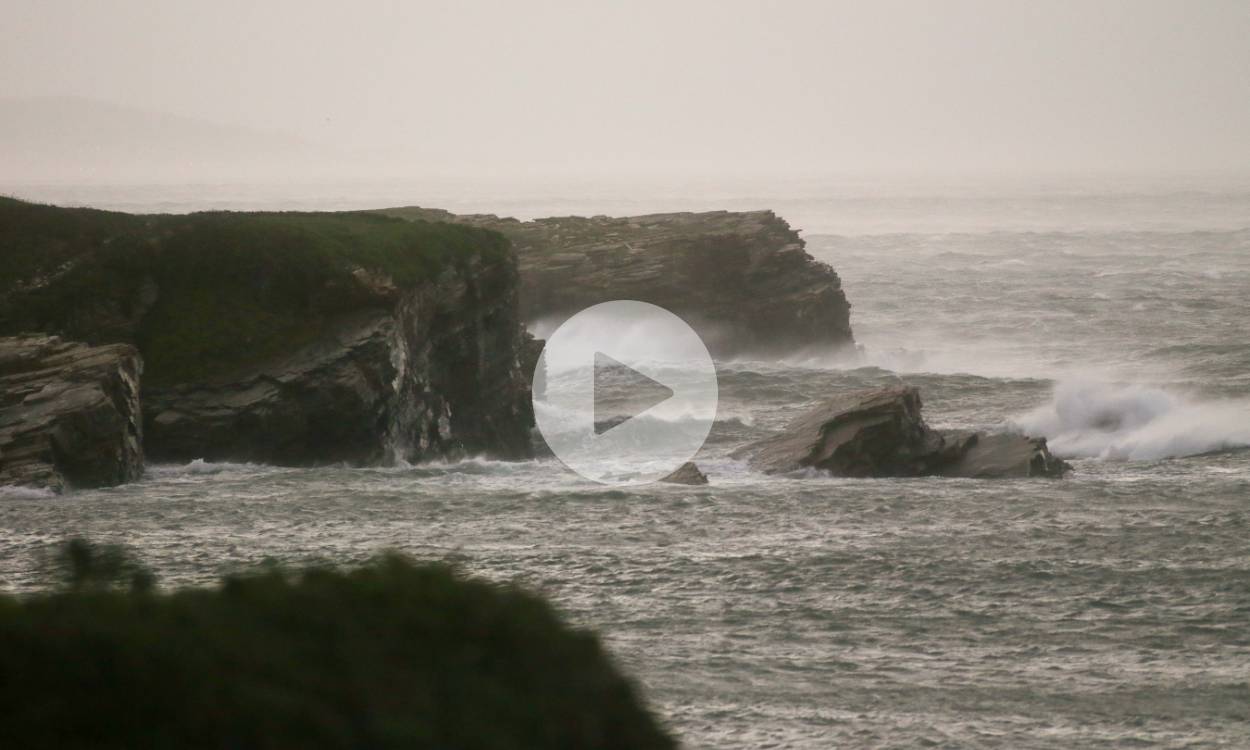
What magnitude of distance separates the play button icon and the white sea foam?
12.5m

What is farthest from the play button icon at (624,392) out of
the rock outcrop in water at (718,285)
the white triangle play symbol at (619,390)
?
the rock outcrop in water at (718,285)

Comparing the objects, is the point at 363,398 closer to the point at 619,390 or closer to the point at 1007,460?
the point at 1007,460

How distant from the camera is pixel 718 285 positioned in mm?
78312

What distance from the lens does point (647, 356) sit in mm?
75938

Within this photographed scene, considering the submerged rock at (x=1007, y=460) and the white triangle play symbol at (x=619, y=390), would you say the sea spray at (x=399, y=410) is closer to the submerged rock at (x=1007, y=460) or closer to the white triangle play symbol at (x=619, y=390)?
the white triangle play symbol at (x=619, y=390)

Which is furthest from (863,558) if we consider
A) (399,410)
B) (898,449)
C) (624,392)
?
(624,392)

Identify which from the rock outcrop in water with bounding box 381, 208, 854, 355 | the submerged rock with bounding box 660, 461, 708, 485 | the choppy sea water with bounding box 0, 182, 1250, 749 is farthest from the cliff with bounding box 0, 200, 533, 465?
the rock outcrop in water with bounding box 381, 208, 854, 355

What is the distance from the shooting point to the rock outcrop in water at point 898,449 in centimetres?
4291

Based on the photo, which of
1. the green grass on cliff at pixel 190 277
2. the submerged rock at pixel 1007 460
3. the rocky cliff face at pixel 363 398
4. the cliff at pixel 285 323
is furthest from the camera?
the green grass on cliff at pixel 190 277

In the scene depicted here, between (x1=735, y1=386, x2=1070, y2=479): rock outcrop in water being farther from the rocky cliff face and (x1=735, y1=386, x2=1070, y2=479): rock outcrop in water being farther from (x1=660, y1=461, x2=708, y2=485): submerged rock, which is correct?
the rocky cliff face

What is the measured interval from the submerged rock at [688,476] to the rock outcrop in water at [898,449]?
2.64 m

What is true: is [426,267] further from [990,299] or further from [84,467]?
[990,299]

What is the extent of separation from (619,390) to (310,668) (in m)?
54.6

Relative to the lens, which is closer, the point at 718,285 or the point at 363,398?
the point at 363,398
